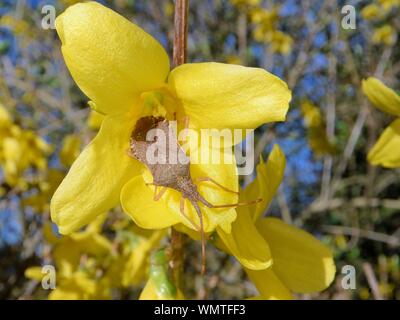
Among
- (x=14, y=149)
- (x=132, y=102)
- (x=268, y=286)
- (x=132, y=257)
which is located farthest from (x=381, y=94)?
(x=14, y=149)

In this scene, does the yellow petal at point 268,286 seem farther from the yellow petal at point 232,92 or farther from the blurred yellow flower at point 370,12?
the blurred yellow flower at point 370,12

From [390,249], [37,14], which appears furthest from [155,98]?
[390,249]

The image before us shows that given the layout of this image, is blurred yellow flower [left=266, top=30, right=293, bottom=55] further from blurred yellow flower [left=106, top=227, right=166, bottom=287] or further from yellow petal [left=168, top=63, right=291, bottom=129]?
yellow petal [left=168, top=63, right=291, bottom=129]

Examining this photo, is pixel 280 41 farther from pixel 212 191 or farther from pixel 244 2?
pixel 212 191

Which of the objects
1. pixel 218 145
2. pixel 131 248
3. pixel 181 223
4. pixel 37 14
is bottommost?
pixel 131 248

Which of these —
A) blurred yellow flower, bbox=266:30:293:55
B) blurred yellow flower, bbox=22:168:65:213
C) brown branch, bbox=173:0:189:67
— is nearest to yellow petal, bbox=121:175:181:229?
brown branch, bbox=173:0:189:67
